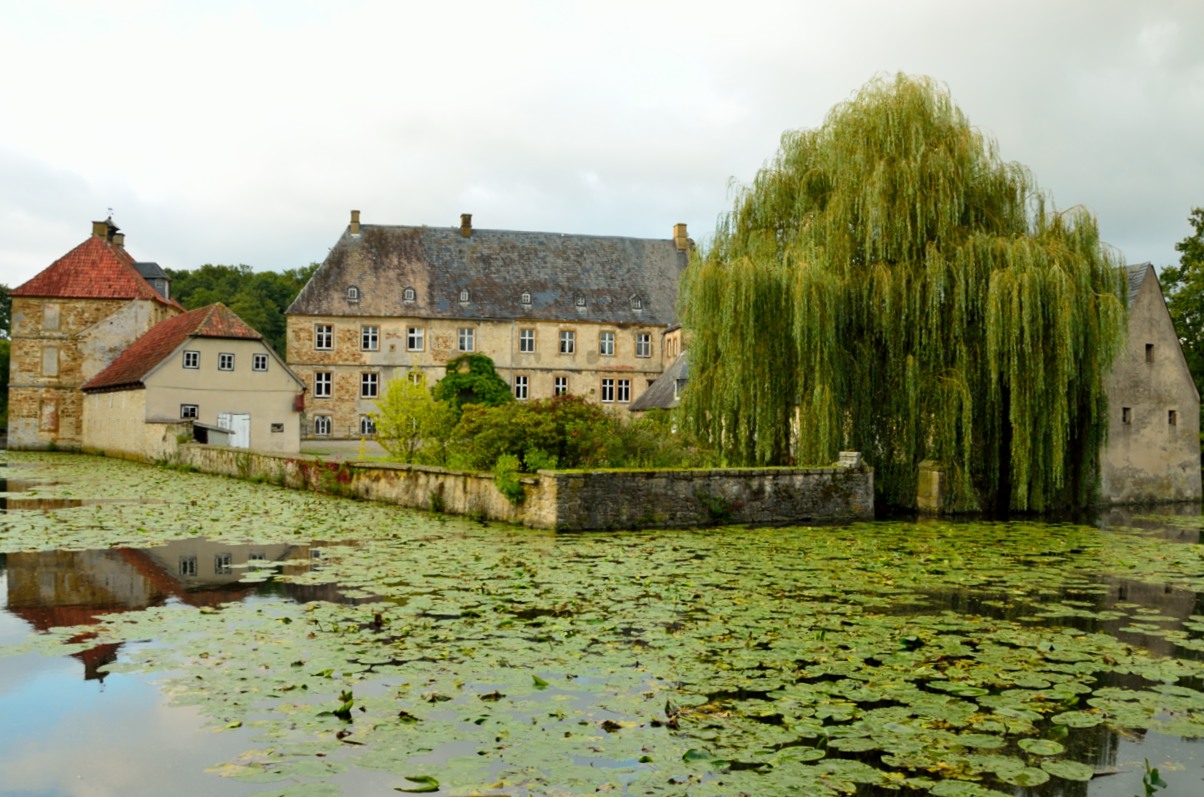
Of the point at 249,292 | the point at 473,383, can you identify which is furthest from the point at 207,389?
the point at 249,292

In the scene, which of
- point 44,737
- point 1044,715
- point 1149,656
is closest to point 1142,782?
point 1044,715

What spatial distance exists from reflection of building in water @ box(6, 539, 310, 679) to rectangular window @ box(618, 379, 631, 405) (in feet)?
114

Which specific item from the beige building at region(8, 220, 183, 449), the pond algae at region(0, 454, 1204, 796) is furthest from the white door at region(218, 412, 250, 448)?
the pond algae at region(0, 454, 1204, 796)

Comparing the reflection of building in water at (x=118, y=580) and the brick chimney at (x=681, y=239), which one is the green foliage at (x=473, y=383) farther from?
the reflection of building in water at (x=118, y=580)

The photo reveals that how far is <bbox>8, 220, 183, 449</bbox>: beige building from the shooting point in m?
40.3

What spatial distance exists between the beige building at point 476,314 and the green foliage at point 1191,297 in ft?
65.6

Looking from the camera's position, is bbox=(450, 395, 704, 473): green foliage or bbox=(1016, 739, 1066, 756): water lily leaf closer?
bbox=(1016, 739, 1066, 756): water lily leaf

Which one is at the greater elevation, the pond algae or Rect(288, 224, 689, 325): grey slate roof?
Rect(288, 224, 689, 325): grey slate roof

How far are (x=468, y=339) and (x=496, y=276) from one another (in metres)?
3.34

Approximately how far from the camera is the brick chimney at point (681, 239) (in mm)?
49344

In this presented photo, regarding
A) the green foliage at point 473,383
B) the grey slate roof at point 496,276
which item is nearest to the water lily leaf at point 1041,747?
the green foliage at point 473,383

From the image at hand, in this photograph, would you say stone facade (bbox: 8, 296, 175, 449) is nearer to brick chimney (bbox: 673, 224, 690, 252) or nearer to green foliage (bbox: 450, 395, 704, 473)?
brick chimney (bbox: 673, 224, 690, 252)

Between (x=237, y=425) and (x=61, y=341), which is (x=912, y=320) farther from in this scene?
(x=61, y=341)

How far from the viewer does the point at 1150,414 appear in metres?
24.8
